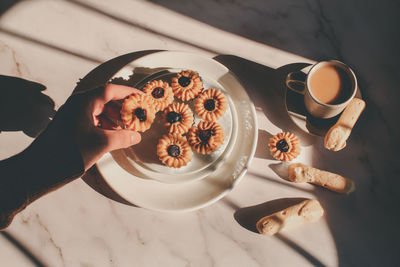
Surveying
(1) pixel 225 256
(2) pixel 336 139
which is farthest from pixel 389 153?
(1) pixel 225 256

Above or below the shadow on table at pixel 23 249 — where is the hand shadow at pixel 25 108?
above

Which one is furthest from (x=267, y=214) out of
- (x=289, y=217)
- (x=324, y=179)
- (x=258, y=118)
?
(x=258, y=118)

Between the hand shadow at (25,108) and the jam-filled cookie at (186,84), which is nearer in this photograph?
→ the jam-filled cookie at (186,84)

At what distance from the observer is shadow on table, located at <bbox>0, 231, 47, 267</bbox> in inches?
34.4

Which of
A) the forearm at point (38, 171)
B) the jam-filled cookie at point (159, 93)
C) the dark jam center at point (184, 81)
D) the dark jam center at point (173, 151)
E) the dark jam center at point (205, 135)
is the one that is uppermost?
the dark jam center at point (184, 81)

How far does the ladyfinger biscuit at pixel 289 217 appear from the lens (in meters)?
0.84

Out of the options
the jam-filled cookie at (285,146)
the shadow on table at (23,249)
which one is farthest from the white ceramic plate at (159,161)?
the shadow on table at (23,249)

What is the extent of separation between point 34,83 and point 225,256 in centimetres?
85

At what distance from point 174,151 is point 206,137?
0.33 feet

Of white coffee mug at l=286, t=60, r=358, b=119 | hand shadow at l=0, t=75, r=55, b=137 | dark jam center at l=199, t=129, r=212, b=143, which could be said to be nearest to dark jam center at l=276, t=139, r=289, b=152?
white coffee mug at l=286, t=60, r=358, b=119

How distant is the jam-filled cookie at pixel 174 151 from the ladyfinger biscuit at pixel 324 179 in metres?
0.34

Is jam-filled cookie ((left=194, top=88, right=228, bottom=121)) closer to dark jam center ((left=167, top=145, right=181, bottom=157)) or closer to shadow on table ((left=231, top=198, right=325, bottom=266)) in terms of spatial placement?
dark jam center ((left=167, top=145, right=181, bottom=157))

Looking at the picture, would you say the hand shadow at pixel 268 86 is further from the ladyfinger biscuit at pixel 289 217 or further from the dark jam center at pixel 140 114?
the dark jam center at pixel 140 114

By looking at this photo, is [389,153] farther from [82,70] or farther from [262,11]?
[82,70]
